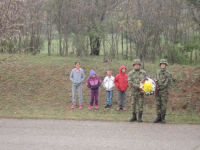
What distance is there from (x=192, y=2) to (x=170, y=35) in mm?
7896

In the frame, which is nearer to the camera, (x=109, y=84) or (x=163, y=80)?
(x=163, y=80)

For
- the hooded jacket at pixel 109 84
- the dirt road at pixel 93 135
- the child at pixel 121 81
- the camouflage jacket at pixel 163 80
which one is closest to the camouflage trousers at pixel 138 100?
the dirt road at pixel 93 135

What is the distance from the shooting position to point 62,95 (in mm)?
12391

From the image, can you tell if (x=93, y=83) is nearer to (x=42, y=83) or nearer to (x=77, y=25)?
(x=42, y=83)

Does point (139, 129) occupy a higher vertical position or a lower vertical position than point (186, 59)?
lower

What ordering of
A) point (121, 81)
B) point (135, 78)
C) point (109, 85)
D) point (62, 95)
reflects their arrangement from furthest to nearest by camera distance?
point (62, 95) → point (109, 85) → point (121, 81) → point (135, 78)

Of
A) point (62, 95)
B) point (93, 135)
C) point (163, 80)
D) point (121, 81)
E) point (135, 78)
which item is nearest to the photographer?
point (93, 135)

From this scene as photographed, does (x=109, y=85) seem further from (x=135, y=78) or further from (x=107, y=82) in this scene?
(x=135, y=78)

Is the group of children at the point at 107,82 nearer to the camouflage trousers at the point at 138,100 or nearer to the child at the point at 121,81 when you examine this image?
the child at the point at 121,81

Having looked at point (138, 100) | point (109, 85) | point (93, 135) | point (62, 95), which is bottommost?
point (93, 135)

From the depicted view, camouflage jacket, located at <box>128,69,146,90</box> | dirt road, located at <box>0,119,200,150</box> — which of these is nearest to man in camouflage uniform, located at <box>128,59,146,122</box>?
camouflage jacket, located at <box>128,69,146,90</box>

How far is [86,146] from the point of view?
5703 mm

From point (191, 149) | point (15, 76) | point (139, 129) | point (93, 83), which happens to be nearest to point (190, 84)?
point (93, 83)

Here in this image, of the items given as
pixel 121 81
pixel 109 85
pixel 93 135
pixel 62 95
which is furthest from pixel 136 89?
pixel 62 95
